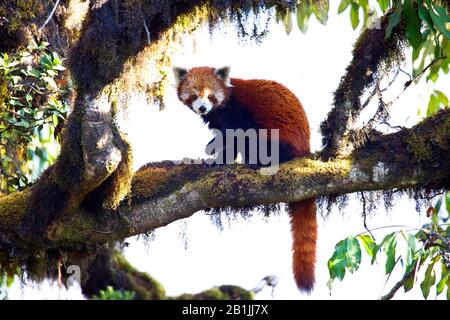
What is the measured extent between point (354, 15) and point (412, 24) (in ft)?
2.92

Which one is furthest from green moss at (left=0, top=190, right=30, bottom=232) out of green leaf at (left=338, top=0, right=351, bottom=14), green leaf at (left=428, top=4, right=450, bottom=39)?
green leaf at (left=428, top=4, right=450, bottom=39)

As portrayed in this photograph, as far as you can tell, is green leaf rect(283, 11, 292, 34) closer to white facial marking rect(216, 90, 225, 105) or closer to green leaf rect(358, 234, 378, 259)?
white facial marking rect(216, 90, 225, 105)

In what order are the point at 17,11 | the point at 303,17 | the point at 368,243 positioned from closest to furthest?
the point at 368,243 → the point at 303,17 → the point at 17,11

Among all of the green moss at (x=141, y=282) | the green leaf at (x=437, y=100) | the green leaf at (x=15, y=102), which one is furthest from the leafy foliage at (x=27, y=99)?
the green leaf at (x=437, y=100)

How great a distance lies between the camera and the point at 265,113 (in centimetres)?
648

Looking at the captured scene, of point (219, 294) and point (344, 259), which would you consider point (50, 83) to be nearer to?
point (219, 294)

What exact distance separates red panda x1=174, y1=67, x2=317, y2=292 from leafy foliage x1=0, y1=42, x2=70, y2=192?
5.34ft

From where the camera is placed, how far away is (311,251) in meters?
5.63

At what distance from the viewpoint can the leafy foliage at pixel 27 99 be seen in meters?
5.53

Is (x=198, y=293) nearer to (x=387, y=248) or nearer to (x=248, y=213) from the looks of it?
(x=248, y=213)

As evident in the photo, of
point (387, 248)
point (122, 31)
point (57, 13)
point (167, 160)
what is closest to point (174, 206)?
point (167, 160)

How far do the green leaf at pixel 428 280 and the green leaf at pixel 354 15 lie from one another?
2063 mm

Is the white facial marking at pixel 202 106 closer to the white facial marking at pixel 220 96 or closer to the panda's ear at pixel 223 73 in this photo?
the white facial marking at pixel 220 96

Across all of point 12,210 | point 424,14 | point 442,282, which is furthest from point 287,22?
point 12,210
